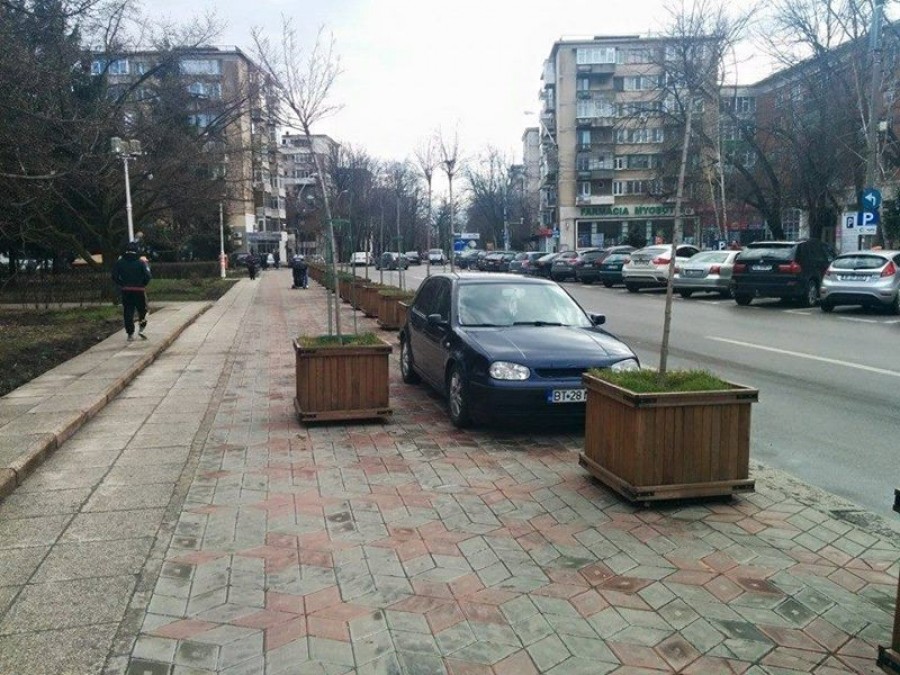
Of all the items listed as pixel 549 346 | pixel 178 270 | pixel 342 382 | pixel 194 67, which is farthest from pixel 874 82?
pixel 178 270

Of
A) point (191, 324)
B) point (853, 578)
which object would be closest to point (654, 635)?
point (853, 578)

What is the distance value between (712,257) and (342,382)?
66.7 ft

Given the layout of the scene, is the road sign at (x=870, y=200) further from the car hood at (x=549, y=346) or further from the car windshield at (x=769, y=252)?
the car hood at (x=549, y=346)

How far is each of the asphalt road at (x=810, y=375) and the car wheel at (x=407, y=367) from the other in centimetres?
372

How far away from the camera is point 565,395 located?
22.7 feet

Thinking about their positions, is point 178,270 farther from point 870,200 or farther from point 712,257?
point 870,200

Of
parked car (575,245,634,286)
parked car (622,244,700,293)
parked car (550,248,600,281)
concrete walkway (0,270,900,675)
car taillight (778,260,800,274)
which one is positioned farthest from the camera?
parked car (550,248,600,281)

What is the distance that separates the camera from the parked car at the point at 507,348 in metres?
6.93

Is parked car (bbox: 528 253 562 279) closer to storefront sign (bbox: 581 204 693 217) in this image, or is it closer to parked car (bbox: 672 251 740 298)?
parked car (bbox: 672 251 740 298)

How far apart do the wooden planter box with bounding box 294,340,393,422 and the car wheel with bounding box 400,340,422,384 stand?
7.71 ft

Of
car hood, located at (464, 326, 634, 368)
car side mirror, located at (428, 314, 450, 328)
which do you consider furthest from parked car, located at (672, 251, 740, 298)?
car hood, located at (464, 326, 634, 368)

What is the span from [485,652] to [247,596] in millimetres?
1280

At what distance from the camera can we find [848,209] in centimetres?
4431

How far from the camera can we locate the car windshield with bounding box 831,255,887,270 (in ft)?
→ 61.6
